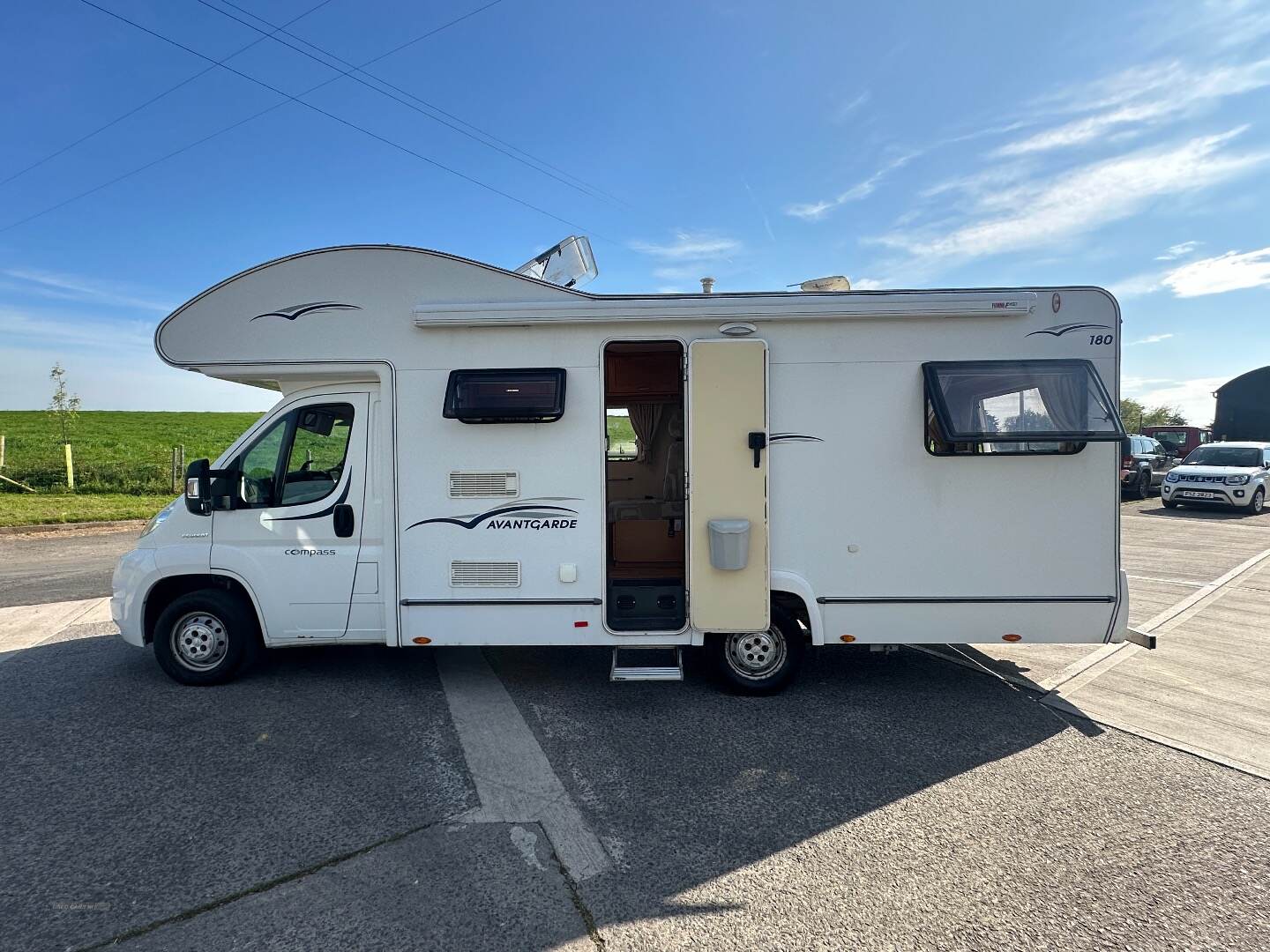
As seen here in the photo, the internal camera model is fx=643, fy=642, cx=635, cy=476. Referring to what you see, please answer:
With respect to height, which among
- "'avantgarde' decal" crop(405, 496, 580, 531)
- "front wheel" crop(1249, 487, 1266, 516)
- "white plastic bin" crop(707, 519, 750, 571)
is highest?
"'avantgarde' decal" crop(405, 496, 580, 531)

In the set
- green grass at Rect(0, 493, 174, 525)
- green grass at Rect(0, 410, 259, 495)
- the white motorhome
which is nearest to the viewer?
the white motorhome

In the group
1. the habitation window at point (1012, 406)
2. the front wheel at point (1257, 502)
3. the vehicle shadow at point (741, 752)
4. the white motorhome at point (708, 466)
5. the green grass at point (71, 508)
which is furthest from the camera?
the front wheel at point (1257, 502)

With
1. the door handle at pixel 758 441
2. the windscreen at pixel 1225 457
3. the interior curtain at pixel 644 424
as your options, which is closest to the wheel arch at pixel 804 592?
the door handle at pixel 758 441

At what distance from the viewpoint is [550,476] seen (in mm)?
4379

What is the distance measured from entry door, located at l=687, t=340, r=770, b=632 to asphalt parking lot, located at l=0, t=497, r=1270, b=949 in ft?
2.46

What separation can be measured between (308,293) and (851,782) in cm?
460

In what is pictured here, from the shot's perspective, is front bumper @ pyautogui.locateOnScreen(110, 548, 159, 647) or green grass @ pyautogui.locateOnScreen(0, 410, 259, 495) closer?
front bumper @ pyautogui.locateOnScreen(110, 548, 159, 647)

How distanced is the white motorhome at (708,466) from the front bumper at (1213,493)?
49.8 ft

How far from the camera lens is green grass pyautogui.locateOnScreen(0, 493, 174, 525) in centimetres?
1267

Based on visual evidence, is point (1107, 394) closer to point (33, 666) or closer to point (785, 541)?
point (785, 541)

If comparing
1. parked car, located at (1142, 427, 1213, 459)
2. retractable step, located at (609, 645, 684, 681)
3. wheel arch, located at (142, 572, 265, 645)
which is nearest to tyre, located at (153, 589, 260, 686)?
wheel arch, located at (142, 572, 265, 645)

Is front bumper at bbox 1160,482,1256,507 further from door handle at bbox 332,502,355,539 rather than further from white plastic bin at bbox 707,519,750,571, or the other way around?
door handle at bbox 332,502,355,539

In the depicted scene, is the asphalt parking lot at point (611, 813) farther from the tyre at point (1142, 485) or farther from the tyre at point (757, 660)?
the tyre at point (1142, 485)

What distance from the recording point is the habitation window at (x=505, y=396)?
14.1 feet
